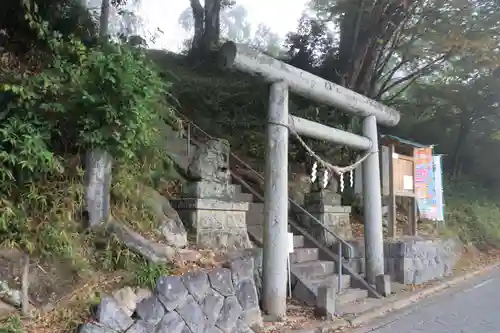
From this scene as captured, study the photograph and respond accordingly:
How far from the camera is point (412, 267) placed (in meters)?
9.95

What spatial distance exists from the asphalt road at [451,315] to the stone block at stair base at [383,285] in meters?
0.49

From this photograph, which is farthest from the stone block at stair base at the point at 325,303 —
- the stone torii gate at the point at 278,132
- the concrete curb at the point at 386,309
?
the stone torii gate at the point at 278,132

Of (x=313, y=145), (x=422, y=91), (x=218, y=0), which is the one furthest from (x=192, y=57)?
(x=422, y=91)

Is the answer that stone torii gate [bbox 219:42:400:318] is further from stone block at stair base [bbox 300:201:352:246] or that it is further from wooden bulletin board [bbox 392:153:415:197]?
wooden bulletin board [bbox 392:153:415:197]

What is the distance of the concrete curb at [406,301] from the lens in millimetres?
6969

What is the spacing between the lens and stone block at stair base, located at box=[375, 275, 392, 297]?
837 centimetres

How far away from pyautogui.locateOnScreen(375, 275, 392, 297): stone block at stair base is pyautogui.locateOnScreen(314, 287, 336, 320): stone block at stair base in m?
2.06

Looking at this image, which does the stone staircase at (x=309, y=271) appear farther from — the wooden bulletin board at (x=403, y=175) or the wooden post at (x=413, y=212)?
the wooden post at (x=413, y=212)

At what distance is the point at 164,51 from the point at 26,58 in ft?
44.1

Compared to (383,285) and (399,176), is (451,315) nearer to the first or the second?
(383,285)

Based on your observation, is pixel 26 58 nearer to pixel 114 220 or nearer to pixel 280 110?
pixel 114 220

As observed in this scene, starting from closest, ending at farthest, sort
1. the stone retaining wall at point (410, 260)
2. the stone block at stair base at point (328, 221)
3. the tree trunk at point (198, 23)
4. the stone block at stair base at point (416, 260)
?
the stone block at stair base at point (328, 221), the stone retaining wall at point (410, 260), the stone block at stair base at point (416, 260), the tree trunk at point (198, 23)

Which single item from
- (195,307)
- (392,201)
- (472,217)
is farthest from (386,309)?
(472,217)

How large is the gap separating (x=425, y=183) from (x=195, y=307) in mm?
8382
